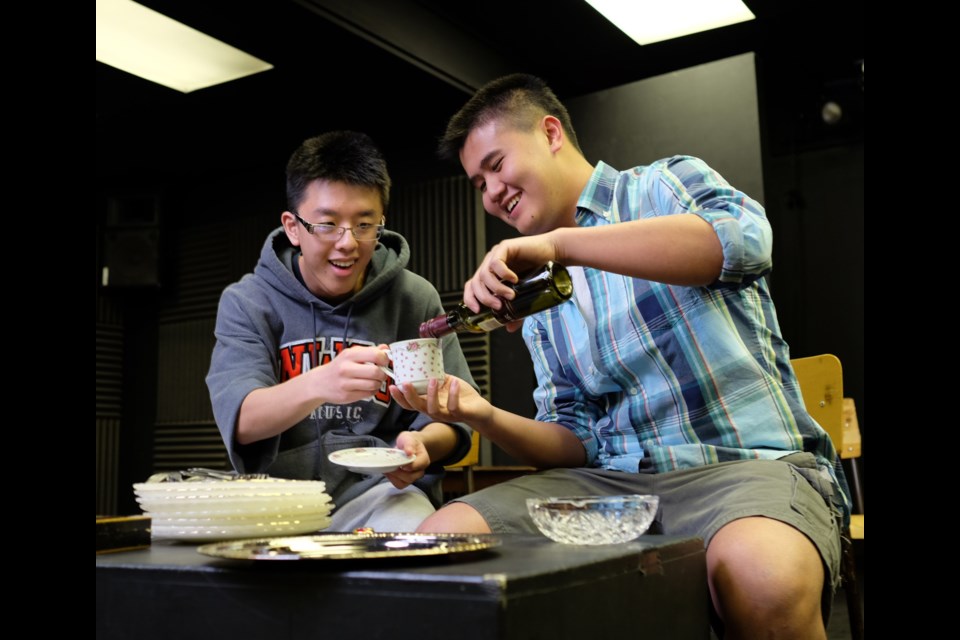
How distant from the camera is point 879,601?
1201 mm

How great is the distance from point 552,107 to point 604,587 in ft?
5.06

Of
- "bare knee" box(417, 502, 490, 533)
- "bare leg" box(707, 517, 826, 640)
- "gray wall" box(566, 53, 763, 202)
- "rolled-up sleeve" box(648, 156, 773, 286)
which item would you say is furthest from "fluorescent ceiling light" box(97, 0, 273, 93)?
"bare leg" box(707, 517, 826, 640)

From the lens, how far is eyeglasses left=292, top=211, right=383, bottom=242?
6.94 feet

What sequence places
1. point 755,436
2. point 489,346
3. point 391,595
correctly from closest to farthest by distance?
point 391,595, point 755,436, point 489,346

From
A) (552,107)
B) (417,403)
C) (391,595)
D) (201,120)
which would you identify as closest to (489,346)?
(201,120)

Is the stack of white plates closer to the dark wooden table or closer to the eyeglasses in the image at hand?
the dark wooden table

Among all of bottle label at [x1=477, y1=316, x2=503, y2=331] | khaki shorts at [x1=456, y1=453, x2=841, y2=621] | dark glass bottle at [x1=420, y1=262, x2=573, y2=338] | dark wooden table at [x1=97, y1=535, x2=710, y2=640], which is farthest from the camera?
bottle label at [x1=477, y1=316, x2=503, y2=331]

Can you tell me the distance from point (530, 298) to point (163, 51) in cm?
402

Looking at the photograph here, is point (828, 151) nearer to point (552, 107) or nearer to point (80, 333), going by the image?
point (552, 107)

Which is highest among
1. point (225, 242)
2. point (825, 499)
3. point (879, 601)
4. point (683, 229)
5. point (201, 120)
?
point (201, 120)

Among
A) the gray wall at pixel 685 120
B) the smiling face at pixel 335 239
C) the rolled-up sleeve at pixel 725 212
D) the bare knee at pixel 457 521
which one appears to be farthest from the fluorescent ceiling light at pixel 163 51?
the bare knee at pixel 457 521

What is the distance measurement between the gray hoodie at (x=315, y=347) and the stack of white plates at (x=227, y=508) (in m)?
0.65

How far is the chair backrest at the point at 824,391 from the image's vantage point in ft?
6.81

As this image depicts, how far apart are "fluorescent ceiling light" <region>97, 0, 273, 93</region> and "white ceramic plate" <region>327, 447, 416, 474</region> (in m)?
3.40
